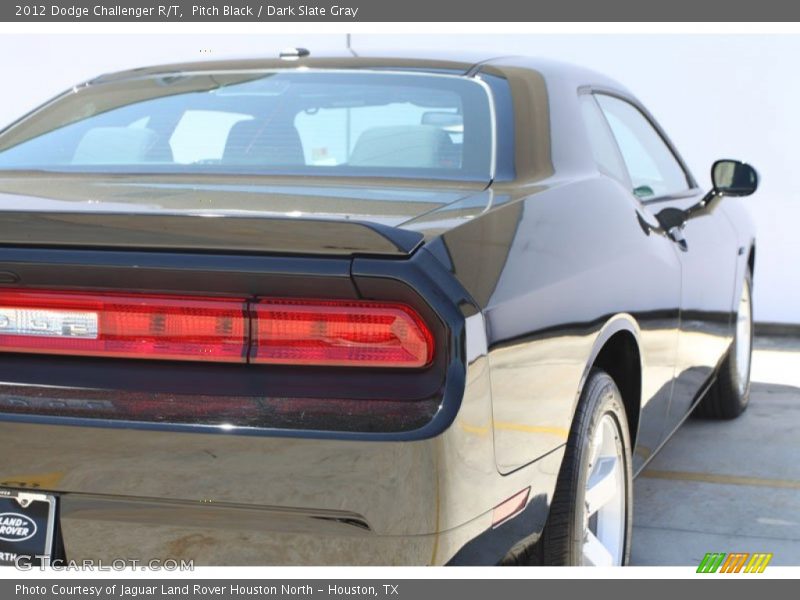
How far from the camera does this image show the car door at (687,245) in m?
3.71

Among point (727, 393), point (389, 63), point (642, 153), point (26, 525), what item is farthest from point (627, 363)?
point (727, 393)

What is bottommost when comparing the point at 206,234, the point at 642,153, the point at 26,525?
the point at 26,525

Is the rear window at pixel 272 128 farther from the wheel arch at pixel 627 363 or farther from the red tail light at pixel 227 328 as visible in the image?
the red tail light at pixel 227 328

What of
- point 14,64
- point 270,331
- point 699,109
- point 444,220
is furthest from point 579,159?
point 14,64

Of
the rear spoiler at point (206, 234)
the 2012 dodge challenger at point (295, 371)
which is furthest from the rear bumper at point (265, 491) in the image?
the rear spoiler at point (206, 234)

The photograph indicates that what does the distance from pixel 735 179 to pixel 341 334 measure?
2733mm

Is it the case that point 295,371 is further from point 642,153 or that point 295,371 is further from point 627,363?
point 642,153

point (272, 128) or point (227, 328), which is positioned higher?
point (272, 128)

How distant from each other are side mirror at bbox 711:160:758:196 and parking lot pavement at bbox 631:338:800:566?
109cm

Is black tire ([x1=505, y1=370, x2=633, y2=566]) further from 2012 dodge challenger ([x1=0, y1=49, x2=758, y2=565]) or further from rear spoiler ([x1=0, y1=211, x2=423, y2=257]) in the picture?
rear spoiler ([x1=0, y1=211, x2=423, y2=257])

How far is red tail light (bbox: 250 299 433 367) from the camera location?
78.9 inches

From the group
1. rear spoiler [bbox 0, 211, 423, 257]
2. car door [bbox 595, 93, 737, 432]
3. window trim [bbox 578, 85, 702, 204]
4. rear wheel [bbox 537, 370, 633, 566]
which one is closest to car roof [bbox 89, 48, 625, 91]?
window trim [bbox 578, 85, 702, 204]

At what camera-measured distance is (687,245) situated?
3.78 meters
